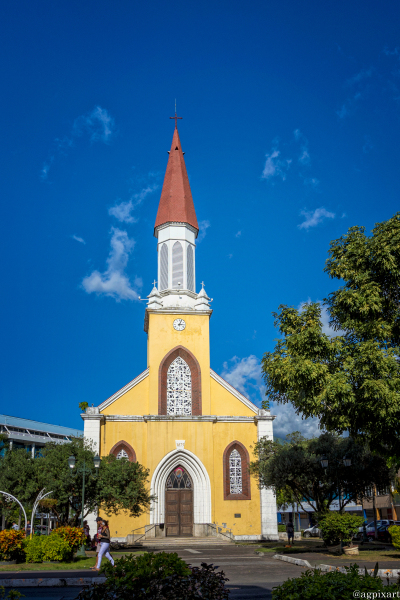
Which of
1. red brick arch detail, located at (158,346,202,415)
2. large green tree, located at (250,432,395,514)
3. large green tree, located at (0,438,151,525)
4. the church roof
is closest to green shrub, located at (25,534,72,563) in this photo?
large green tree, located at (0,438,151,525)

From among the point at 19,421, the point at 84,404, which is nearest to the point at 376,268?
the point at 84,404

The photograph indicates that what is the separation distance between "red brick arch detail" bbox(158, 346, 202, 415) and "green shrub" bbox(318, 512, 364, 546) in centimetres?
1303

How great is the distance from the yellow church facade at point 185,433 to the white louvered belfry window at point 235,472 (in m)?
0.06

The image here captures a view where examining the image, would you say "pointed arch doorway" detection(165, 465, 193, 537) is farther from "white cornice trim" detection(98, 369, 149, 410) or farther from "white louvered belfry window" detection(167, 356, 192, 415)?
"white cornice trim" detection(98, 369, 149, 410)

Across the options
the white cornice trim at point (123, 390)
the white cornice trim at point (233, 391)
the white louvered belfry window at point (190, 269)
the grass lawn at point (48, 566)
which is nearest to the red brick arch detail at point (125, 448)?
the white cornice trim at point (123, 390)

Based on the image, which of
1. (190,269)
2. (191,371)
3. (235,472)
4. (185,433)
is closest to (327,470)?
(235,472)

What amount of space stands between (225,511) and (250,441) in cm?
420

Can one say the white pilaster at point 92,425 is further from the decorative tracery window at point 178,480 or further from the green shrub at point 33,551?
the green shrub at point 33,551

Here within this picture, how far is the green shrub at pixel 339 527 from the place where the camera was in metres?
19.0

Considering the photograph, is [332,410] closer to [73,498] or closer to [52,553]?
[52,553]

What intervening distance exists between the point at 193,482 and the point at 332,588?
1041 inches

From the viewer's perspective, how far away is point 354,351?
58.3 feet

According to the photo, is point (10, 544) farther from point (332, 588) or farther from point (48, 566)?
point (332, 588)

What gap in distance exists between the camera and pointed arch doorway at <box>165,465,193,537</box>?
2964 cm
